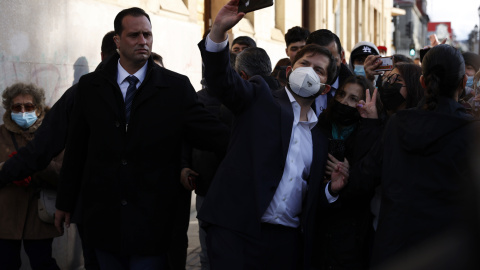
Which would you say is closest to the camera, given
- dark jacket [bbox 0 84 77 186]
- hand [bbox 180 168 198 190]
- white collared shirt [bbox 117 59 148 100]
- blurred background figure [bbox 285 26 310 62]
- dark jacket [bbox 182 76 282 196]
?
white collared shirt [bbox 117 59 148 100]

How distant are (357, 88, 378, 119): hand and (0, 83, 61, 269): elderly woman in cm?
239

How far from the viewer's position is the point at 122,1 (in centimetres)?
748

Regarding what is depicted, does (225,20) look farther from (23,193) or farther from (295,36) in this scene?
(295,36)

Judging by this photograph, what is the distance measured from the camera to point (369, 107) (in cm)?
383

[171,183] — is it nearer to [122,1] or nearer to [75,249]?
[75,249]

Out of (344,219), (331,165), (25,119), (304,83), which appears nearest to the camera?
(304,83)

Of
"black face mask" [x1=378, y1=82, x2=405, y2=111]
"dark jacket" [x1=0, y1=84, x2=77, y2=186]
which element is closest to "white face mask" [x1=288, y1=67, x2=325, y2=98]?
"black face mask" [x1=378, y1=82, x2=405, y2=111]

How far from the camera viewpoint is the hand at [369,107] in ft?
12.5

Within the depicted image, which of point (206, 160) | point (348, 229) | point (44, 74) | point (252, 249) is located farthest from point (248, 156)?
point (44, 74)

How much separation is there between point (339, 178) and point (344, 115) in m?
0.45

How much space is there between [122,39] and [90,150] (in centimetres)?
70

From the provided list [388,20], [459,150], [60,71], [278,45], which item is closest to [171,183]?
[459,150]

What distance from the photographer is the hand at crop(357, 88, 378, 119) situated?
3.82 meters

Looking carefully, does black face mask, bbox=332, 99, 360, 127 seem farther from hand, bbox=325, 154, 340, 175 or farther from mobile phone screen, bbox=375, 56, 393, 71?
mobile phone screen, bbox=375, 56, 393, 71
